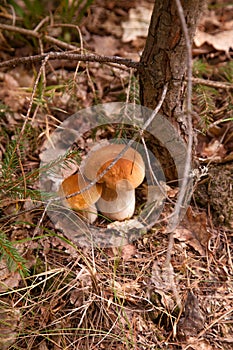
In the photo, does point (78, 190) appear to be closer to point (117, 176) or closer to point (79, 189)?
point (79, 189)

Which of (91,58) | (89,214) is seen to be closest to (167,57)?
(91,58)

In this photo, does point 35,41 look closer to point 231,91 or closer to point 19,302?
point 231,91

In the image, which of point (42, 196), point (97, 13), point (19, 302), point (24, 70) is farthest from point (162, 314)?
point (97, 13)

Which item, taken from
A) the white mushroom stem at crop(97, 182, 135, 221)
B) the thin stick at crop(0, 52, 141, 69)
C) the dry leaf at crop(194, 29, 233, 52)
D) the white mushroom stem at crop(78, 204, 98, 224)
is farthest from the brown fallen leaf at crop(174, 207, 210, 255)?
the dry leaf at crop(194, 29, 233, 52)

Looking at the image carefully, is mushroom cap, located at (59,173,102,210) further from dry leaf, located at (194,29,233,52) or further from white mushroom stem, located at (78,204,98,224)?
dry leaf, located at (194,29,233,52)

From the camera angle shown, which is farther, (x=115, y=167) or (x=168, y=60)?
(x=115, y=167)

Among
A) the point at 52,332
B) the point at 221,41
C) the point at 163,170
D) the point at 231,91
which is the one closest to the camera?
the point at 52,332

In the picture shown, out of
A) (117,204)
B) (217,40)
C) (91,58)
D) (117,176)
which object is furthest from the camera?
(217,40)
